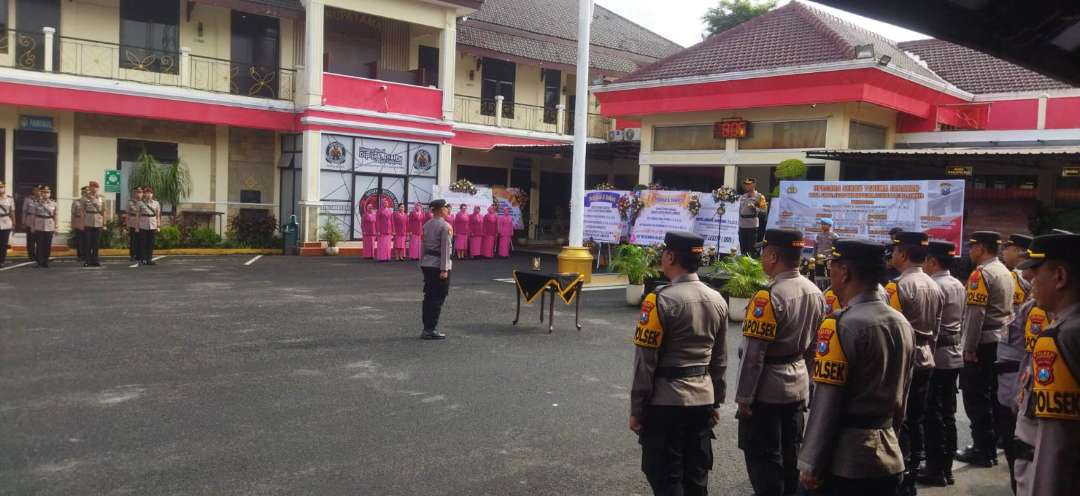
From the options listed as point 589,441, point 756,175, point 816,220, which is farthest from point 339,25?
point 589,441

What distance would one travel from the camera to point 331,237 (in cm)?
2242

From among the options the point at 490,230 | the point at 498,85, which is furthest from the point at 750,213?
the point at 498,85

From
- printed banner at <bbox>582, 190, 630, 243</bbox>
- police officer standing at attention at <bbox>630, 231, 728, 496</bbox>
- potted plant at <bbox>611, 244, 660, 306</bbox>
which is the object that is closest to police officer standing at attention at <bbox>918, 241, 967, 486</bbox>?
police officer standing at attention at <bbox>630, 231, 728, 496</bbox>

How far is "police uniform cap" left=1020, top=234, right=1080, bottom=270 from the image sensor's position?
9.94 feet

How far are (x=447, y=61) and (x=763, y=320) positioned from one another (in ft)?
69.3

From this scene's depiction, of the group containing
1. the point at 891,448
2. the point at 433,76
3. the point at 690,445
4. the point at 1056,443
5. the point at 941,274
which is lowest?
the point at 690,445

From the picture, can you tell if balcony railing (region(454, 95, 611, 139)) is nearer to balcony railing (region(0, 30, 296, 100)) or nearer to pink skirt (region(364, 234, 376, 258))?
balcony railing (region(0, 30, 296, 100))

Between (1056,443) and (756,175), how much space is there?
78.1ft

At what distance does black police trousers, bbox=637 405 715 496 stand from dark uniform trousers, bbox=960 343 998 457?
2870 millimetres

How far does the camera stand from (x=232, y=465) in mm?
5410

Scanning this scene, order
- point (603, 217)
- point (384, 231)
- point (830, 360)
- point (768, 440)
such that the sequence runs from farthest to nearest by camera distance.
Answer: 1. point (384, 231)
2. point (603, 217)
3. point (768, 440)
4. point (830, 360)

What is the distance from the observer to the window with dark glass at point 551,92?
1184 inches

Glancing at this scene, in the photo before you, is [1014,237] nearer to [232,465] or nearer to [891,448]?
[891,448]

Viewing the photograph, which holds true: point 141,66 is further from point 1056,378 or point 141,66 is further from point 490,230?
point 1056,378
